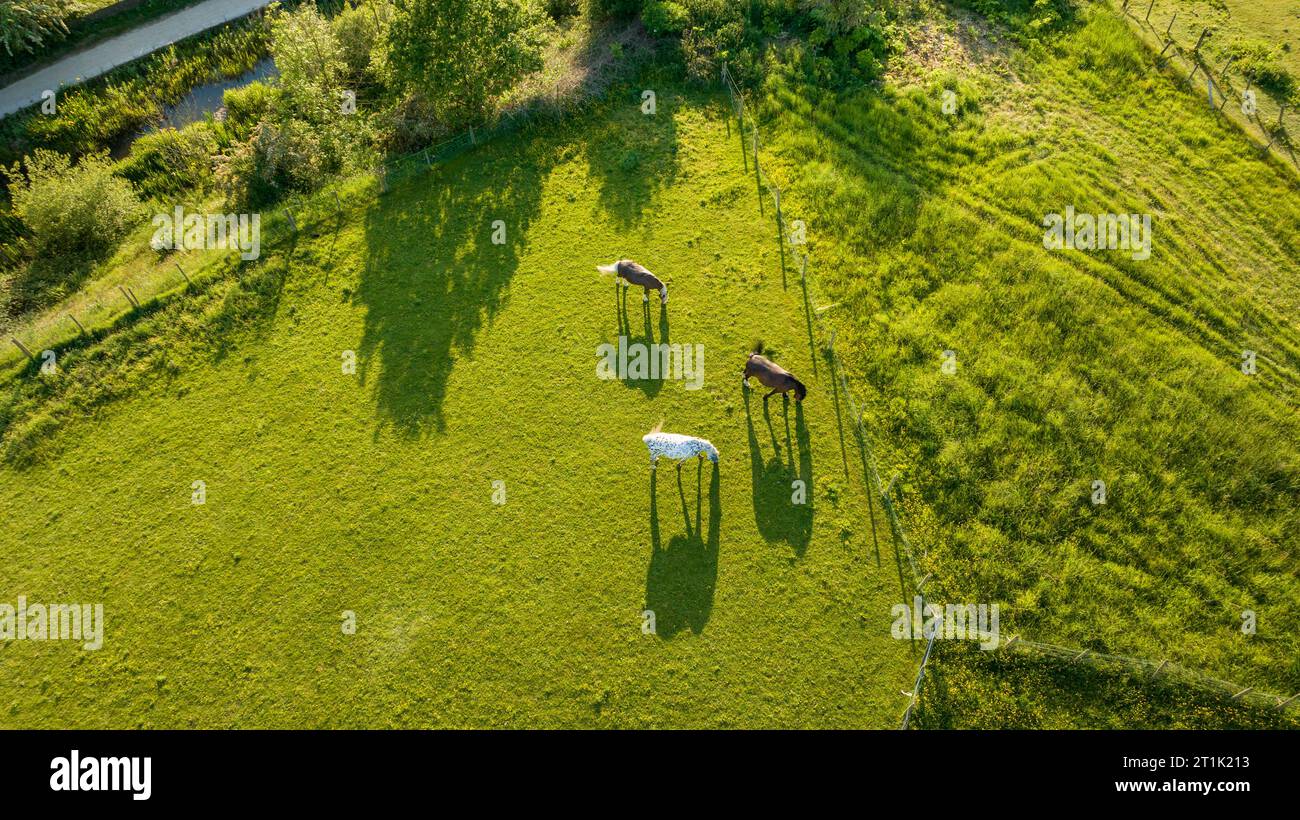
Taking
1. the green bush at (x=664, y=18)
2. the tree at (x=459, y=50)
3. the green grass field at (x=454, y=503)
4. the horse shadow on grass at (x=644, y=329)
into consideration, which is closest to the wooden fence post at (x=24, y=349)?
the green grass field at (x=454, y=503)

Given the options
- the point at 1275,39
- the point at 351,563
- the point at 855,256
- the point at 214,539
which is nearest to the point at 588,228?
the point at 855,256

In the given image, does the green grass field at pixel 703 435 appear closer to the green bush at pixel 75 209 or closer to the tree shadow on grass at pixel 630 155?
the tree shadow on grass at pixel 630 155

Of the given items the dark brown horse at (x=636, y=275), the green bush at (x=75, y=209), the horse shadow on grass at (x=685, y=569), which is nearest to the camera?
the horse shadow on grass at (x=685, y=569)

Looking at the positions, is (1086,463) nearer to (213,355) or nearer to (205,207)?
(213,355)

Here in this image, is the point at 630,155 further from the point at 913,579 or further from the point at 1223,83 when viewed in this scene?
the point at 1223,83

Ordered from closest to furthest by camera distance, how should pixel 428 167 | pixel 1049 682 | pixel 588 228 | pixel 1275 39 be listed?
pixel 1049 682
pixel 588 228
pixel 428 167
pixel 1275 39

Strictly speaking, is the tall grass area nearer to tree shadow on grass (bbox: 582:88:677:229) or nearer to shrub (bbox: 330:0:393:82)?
tree shadow on grass (bbox: 582:88:677:229)

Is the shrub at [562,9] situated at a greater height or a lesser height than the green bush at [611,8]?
greater

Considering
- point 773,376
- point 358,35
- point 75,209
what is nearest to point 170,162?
point 75,209
